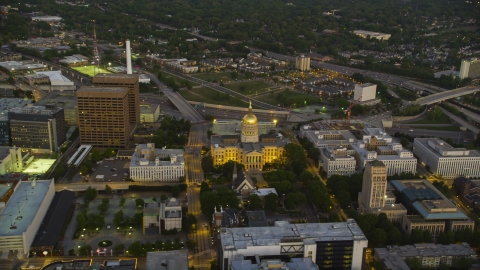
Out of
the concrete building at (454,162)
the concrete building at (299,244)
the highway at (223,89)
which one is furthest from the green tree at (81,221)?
the highway at (223,89)

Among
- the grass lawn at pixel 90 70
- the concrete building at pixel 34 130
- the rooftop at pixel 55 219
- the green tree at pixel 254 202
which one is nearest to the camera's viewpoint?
the rooftop at pixel 55 219

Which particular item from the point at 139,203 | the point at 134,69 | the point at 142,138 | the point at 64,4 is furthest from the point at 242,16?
the point at 139,203

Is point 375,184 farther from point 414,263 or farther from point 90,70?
point 90,70

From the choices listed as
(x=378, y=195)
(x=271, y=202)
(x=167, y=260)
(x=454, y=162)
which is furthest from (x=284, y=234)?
(x=454, y=162)

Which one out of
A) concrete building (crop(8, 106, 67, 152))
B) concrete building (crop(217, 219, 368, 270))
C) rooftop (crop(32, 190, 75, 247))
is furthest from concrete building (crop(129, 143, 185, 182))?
concrete building (crop(217, 219, 368, 270))

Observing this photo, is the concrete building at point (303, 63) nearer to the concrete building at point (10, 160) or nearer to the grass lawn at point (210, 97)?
the grass lawn at point (210, 97)

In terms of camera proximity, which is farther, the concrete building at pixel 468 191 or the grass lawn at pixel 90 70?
the grass lawn at pixel 90 70
